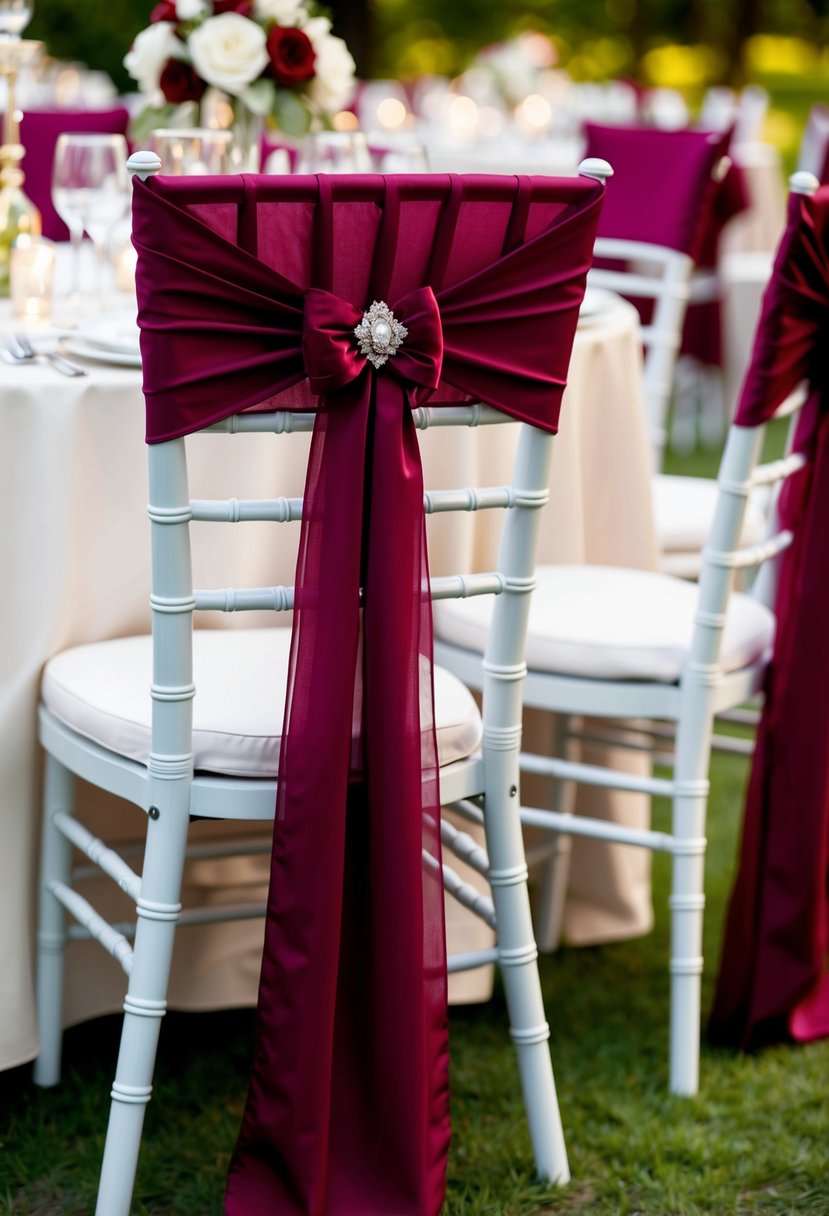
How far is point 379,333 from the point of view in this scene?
1.52 m

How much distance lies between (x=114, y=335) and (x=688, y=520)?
3.87 ft

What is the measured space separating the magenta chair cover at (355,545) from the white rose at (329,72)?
1.00 meters

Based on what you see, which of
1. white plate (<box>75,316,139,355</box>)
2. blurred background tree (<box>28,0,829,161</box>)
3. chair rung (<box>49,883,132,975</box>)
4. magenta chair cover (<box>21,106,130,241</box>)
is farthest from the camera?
blurred background tree (<box>28,0,829,161</box>)

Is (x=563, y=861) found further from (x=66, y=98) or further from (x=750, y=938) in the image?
(x=66, y=98)

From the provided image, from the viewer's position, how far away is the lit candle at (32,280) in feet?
7.26

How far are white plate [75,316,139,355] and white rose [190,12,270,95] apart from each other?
46cm

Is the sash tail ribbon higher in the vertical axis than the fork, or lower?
lower

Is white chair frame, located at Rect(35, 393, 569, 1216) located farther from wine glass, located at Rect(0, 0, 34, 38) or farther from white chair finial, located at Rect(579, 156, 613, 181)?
wine glass, located at Rect(0, 0, 34, 38)

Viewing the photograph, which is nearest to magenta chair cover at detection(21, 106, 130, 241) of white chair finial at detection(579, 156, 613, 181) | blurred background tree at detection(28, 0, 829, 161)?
white chair finial at detection(579, 156, 613, 181)

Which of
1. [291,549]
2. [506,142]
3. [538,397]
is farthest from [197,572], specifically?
[506,142]

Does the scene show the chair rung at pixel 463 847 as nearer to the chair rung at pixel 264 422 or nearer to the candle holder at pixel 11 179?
the chair rung at pixel 264 422

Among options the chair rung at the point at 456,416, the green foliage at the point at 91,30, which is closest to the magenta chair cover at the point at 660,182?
the chair rung at the point at 456,416

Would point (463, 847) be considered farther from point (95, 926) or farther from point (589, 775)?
point (95, 926)

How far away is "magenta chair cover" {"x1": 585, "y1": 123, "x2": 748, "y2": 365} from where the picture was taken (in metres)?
2.96
